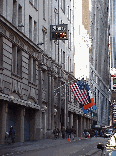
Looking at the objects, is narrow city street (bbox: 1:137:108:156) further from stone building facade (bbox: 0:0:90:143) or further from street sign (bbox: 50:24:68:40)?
street sign (bbox: 50:24:68:40)

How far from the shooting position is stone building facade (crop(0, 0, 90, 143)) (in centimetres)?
3694

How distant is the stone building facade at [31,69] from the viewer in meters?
36.9

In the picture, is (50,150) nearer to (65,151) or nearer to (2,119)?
(65,151)

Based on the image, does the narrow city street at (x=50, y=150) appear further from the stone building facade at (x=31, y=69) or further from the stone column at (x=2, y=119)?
the stone building facade at (x=31, y=69)

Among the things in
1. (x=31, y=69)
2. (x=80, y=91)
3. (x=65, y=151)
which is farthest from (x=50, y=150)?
(x=80, y=91)

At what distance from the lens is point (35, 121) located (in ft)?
160

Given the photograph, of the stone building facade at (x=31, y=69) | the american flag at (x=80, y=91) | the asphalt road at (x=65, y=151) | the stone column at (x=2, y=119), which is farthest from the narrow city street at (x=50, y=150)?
the american flag at (x=80, y=91)

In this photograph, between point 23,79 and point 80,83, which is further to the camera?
point 80,83

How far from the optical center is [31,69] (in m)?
46.6

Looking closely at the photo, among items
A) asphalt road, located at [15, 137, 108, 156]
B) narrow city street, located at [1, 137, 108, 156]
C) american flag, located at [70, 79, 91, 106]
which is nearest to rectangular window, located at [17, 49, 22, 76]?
narrow city street, located at [1, 137, 108, 156]

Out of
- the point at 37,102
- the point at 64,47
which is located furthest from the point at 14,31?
the point at 64,47

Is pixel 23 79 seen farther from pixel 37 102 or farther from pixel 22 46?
pixel 37 102

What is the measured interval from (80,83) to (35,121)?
9646 millimetres

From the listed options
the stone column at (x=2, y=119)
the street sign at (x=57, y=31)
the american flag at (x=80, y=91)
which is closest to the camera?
the stone column at (x=2, y=119)
